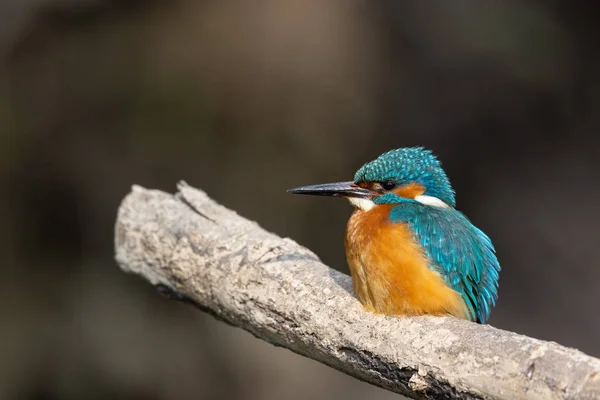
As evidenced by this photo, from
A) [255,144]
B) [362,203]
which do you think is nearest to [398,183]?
[362,203]

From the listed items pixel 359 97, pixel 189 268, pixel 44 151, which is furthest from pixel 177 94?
pixel 189 268

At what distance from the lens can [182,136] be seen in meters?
5.50

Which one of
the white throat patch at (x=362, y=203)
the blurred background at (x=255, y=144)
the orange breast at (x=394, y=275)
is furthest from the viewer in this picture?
the blurred background at (x=255, y=144)

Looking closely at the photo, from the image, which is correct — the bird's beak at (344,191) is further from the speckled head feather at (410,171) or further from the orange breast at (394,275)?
the orange breast at (394,275)

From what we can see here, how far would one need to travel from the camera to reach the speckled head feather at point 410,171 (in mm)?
2643

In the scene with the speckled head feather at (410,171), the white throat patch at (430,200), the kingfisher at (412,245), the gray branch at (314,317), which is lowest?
the gray branch at (314,317)

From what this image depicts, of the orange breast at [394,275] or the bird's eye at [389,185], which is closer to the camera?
the orange breast at [394,275]

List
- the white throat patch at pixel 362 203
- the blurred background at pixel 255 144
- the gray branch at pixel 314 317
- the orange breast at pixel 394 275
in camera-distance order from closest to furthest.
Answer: the gray branch at pixel 314 317
the orange breast at pixel 394 275
the white throat patch at pixel 362 203
the blurred background at pixel 255 144

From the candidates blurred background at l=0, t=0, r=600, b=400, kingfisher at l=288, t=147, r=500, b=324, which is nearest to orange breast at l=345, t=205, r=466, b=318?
kingfisher at l=288, t=147, r=500, b=324

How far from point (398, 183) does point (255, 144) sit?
3.07 metres

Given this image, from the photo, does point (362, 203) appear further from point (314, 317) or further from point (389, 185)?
A: point (314, 317)

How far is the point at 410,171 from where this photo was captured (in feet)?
8.69

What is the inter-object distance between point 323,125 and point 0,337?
9.05 ft

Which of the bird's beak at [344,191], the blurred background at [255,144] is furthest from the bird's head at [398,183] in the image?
the blurred background at [255,144]
